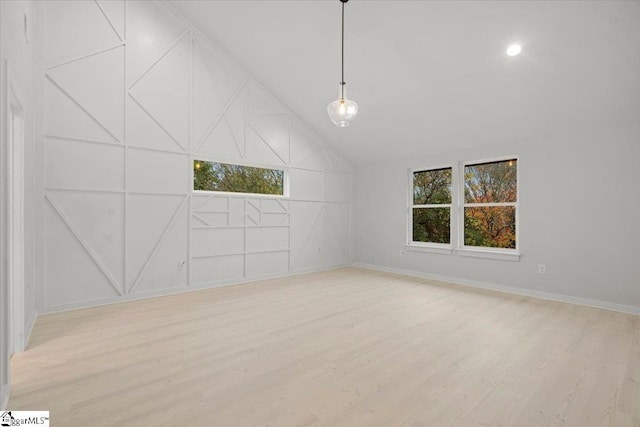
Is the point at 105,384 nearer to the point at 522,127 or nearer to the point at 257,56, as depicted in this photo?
the point at 257,56

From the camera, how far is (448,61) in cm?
420

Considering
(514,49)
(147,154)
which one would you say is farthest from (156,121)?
(514,49)

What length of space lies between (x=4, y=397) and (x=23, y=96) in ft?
8.26

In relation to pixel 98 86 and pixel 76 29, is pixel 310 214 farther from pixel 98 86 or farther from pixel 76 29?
pixel 76 29

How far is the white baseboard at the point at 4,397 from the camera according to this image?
1.83 metres

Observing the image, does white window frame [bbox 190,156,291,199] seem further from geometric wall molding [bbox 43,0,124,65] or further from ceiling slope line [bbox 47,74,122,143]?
geometric wall molding [bbox 43,0,124,65]

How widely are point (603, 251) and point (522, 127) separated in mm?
2020

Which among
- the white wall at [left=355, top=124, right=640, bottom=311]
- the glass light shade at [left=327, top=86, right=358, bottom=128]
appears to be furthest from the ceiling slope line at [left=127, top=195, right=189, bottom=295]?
the white wall at [left=355, top=124, right=640, bottom=311]

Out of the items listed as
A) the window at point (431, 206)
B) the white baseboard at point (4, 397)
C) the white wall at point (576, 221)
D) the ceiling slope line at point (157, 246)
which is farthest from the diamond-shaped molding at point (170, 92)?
the white wall at point (576, 221)

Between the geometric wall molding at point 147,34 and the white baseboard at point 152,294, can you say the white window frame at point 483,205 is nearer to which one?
the white baseboard at point 152,294

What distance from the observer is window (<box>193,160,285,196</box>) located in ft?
17.3

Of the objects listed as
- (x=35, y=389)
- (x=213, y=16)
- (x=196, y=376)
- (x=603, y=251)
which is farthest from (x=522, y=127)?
(x=35, y=389)

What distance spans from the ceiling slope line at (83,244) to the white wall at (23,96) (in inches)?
12.7

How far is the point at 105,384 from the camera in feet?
7.23
